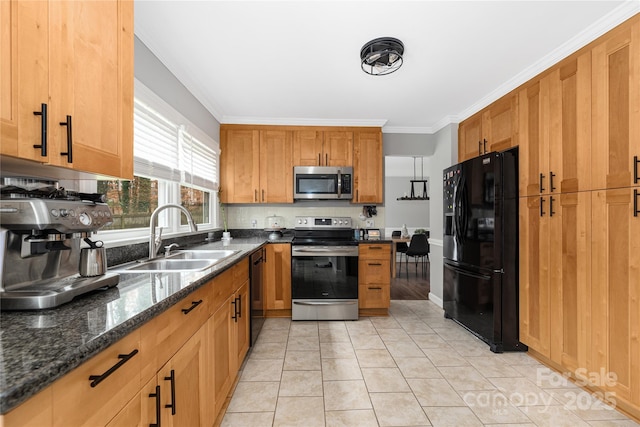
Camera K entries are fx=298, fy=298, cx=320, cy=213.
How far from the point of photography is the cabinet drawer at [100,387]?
25.2 inches

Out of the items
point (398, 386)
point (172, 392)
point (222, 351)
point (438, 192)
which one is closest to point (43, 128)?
point (172, 392)

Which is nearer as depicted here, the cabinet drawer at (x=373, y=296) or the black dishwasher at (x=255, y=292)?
the black dishwasher at (x=255, y=292)

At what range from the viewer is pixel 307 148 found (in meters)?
3.89

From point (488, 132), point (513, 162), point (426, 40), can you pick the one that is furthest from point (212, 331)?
point (488, 132)

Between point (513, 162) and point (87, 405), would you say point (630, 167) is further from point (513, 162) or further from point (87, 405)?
point (87, 405)

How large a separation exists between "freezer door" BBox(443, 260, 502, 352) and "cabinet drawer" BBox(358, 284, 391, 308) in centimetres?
69

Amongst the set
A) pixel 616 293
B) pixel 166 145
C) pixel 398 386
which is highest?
pixel 166 145

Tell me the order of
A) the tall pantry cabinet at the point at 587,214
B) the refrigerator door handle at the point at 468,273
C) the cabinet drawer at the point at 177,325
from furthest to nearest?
the refrigerator door handle at the point at 468,273
the tall pantry cabinet at the point at 587,214
the cabinet drawer at the point at 177,325

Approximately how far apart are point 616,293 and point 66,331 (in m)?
2.68

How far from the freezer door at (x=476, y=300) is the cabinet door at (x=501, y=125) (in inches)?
48.7

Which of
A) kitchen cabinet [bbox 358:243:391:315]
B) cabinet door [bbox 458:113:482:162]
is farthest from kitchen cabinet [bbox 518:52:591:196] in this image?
kitchen cabinet [bbox 358:243:391:315]

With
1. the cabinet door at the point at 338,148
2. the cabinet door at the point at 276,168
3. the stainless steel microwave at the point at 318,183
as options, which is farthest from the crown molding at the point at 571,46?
the cabinet door at the point at 276,168

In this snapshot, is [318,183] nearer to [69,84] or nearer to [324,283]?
[324,283]

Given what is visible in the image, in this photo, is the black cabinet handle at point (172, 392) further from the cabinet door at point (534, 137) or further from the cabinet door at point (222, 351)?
the cabinet door at point (534, 137)
